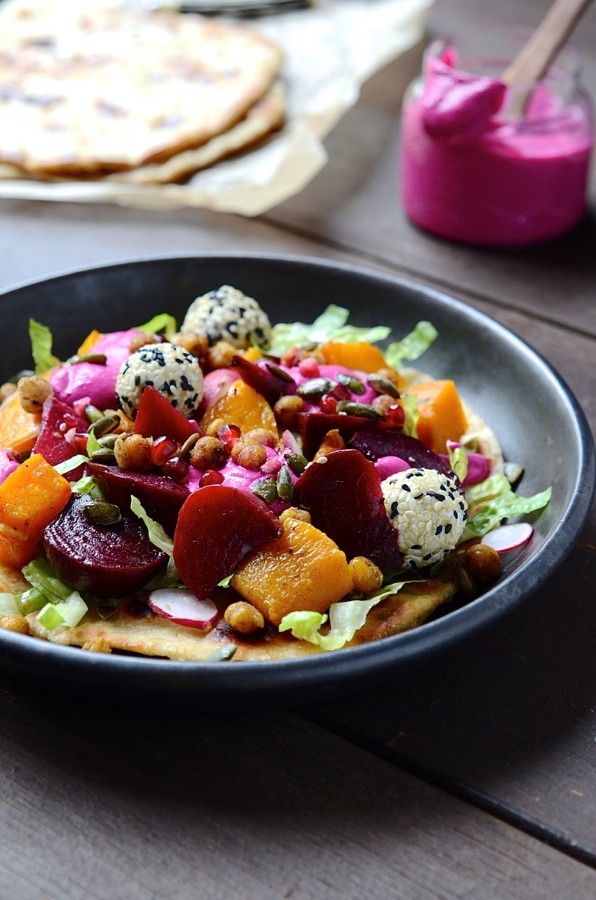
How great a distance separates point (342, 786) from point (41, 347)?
1346mm

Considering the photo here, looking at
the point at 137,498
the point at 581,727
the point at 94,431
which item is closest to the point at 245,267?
the point at 94,431

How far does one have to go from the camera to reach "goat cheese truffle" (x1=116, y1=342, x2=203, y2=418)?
6.79ft

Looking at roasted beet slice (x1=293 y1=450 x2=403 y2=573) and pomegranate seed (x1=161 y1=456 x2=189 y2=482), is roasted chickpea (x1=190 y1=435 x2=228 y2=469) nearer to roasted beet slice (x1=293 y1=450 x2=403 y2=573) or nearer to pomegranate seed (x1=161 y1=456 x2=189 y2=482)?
pomegranate seed (x1=161 y1=456 x2=189 y2=482)

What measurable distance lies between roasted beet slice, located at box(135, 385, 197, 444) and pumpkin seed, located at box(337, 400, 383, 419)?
1.09 feet

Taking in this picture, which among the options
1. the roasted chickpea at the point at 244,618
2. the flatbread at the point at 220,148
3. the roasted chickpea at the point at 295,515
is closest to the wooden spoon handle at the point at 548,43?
the flatbread at the point at 220,148

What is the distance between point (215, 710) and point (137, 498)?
1.59 ft

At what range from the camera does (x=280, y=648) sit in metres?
1.76

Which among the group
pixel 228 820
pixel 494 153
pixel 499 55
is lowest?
pixel 228 820

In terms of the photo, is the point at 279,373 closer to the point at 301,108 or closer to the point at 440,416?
the point at 440,416

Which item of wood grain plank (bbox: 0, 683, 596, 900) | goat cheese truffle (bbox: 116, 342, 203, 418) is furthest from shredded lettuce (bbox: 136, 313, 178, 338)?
wood grain plank (bbox: 0, 683, 596, 900)

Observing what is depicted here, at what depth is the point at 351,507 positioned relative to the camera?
1887mm

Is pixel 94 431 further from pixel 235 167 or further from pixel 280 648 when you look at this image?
pixel 235 167

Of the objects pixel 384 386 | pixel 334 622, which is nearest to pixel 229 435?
pixel 384 386

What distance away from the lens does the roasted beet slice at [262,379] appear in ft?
7.08
